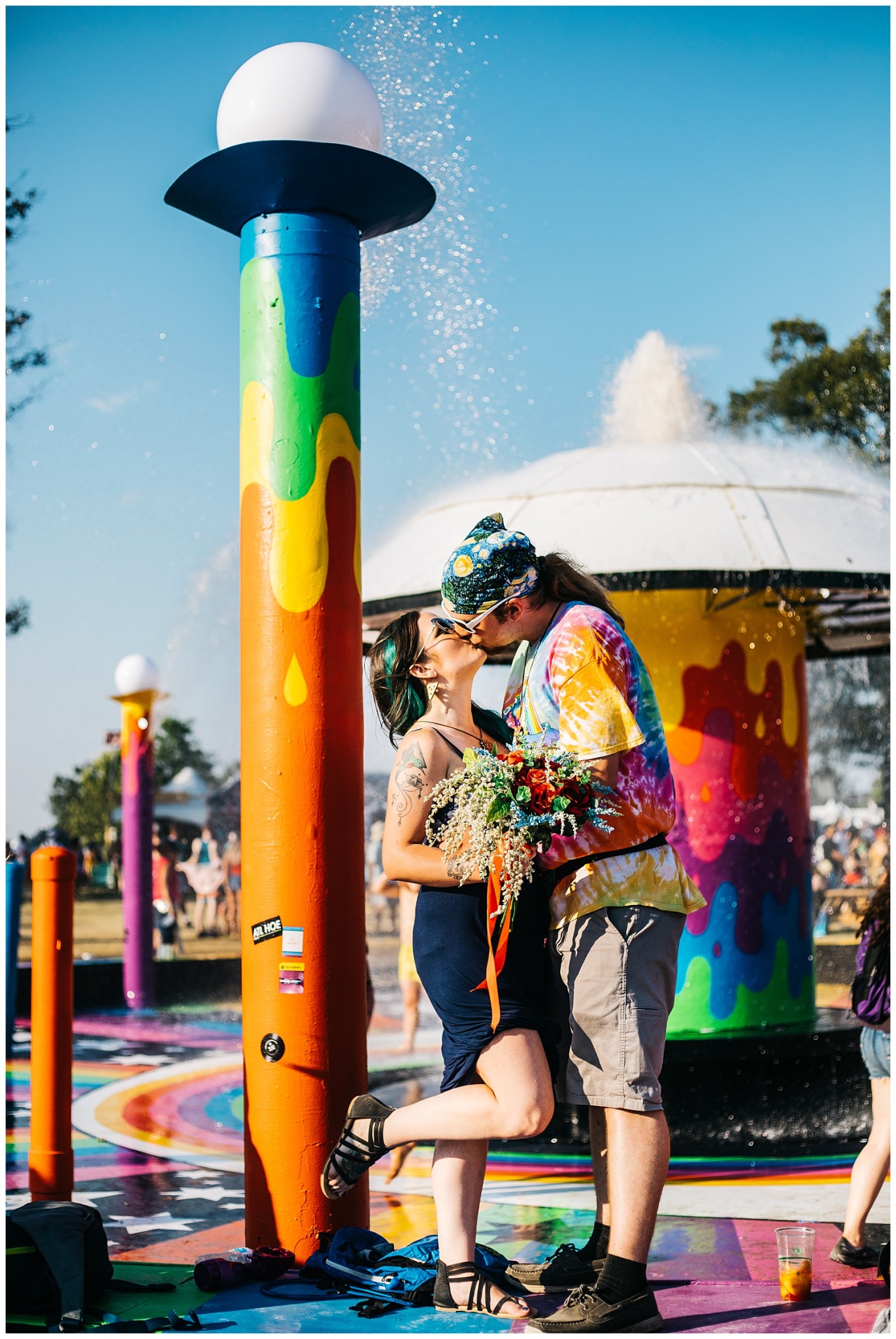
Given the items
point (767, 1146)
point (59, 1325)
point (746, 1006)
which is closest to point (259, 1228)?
point (59, 1325)

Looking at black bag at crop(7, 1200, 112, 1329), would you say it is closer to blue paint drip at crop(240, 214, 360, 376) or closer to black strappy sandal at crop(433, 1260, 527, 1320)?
black strappy sandal at crop(433, 1260, 527, 1320)

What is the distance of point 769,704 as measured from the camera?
8.31 metres

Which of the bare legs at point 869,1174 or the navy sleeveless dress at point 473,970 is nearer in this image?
the navy sleeveless dress at point 473,970

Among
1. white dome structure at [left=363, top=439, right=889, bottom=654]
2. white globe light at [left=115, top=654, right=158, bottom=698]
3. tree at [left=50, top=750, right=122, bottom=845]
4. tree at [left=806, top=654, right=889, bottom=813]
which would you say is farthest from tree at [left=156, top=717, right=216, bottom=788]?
white dome structure at [left=363, top=439, right=889, bottom=654]

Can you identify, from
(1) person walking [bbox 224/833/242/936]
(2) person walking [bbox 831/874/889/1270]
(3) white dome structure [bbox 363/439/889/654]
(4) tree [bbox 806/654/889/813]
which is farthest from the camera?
(4) tree [bbox 806/654/889/813]

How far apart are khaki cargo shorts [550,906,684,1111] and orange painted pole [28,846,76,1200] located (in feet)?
5.75

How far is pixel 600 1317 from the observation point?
346 centimetres

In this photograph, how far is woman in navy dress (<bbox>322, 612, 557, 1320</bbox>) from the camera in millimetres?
3646

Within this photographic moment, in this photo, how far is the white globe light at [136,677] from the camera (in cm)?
1422

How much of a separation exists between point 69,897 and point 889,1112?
2.80 metres

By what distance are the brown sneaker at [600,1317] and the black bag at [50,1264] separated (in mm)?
1259

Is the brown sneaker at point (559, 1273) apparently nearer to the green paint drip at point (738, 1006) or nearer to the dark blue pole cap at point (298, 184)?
the dark blue pole cap at point (298, 184)

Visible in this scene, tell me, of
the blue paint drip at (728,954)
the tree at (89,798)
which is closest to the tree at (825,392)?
the blue paint drip at (728,954)

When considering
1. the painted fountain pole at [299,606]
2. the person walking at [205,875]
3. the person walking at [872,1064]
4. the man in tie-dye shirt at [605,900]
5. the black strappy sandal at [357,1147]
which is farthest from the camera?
the person walking at [205,875]
